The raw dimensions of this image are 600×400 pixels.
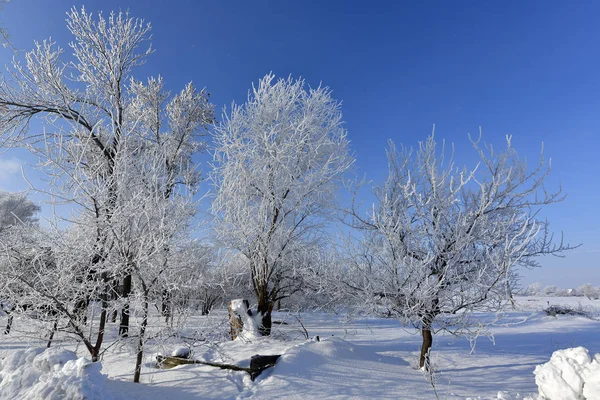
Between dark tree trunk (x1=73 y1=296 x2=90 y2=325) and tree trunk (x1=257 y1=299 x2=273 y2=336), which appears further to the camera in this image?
tree trunk (x1=257 y1=299 x2=273 y2=336)

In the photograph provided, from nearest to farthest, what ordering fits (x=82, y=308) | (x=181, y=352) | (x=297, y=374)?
(x=297, y=374) < (x=82, y=308) < (x=181, y=352)

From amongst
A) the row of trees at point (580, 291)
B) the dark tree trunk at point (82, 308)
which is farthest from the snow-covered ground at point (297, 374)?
the row of trees at point (580, 291)

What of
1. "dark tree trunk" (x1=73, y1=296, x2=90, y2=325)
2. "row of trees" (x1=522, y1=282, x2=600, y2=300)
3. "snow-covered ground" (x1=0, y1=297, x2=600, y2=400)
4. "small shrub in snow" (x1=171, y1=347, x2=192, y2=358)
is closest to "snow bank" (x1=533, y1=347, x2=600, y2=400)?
"snow-covered ground" (x1=0, y1=297, x2=600, y2=400)

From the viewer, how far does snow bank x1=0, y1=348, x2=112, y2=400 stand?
3.18 m

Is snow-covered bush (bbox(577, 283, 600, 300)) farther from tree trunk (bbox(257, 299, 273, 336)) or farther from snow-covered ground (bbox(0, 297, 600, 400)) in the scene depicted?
tree trunk (bbox(257, 299, 273, 336))

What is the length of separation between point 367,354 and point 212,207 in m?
4.93

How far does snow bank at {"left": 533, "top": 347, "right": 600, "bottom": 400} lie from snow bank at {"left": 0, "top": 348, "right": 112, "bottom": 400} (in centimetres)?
440

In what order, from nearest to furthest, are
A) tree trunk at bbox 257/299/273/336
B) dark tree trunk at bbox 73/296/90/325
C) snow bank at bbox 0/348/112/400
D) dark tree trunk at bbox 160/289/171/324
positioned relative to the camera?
snow bank at bbox 0/348/112/400, dark tree trunk at bbox 73/296/90/325, dark tree trunk at bbox 160/289/171/324, tree trunk at bbox 257/299/273/336

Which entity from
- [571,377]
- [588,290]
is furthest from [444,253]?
[588,290]

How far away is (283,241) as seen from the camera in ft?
25.2

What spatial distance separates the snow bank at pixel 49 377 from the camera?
3.18 meters

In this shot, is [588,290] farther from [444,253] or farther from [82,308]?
[82,308]

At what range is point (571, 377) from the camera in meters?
2.43

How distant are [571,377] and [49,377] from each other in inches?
206
